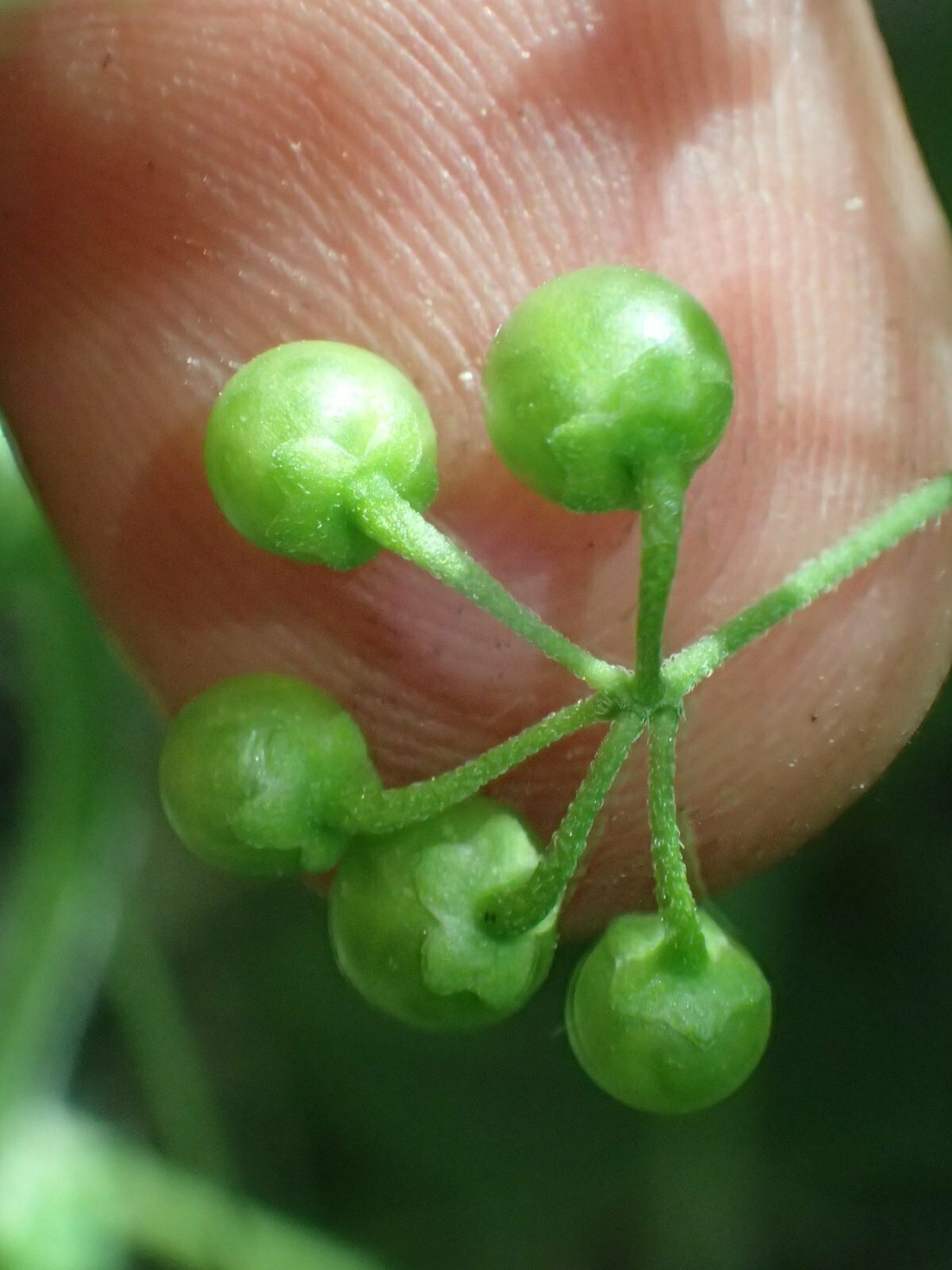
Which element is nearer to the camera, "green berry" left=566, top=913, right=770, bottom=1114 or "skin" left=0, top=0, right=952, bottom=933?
"green berry" left=566, top=913, right=770, bottom=1114

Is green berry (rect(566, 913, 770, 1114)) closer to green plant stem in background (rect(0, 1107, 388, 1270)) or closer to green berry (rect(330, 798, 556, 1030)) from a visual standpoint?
green berry (rect(330, 798, 556, 1030))

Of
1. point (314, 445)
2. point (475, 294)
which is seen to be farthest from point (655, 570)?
point (475, 294)

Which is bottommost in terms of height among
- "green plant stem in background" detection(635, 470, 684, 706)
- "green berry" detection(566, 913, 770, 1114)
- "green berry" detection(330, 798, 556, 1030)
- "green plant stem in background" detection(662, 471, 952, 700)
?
"green berry" detection(566, 913, 770, 1114)

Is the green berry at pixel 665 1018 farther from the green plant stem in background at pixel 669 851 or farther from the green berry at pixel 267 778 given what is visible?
the green berry at pixel 267 778

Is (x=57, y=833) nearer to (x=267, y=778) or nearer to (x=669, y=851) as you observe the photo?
(x=267, y=778)

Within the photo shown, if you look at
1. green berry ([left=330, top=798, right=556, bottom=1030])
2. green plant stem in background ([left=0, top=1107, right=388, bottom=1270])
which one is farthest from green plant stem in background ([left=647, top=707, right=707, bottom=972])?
green plant stem in background ([left=0, top=1107, right=388, bottom=1270])

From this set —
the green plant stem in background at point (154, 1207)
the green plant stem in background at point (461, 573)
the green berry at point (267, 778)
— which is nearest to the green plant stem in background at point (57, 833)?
the green plant stem in background at point (154, 1207)
